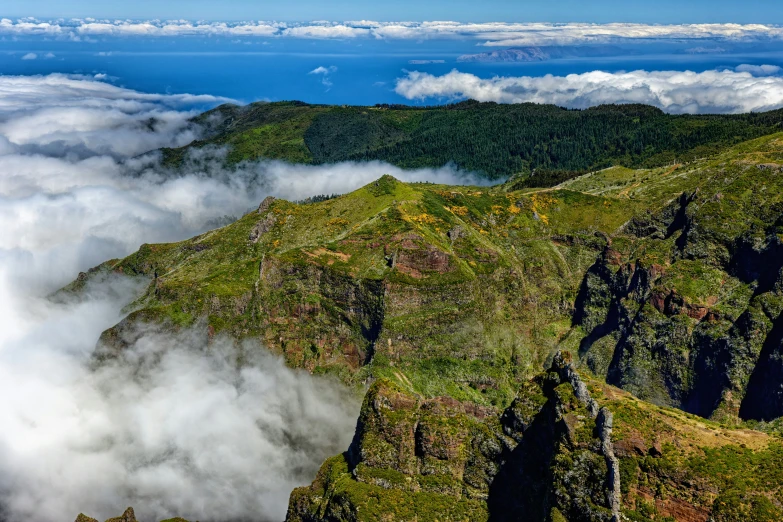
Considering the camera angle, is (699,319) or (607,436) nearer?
(607,436)

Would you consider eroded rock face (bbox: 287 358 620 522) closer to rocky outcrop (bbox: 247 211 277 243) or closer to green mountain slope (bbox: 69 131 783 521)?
green mountain slope (bbox: 69 131 783 521)

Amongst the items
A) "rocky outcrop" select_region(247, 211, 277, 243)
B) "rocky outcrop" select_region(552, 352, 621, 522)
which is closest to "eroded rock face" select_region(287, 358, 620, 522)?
"rocky outcrop" select_region(552, 352, 621, 522)

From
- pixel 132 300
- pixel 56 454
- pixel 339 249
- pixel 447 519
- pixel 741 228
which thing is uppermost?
pixel 741 228

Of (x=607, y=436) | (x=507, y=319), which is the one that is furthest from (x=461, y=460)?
(x=507, y=319)

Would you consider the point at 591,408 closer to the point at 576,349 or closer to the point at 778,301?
the point at 778,301

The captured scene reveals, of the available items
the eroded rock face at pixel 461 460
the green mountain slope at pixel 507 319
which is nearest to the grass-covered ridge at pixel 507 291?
the green mountain slope at pixel 507 319

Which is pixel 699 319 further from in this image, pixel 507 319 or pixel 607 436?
pixel 607 436

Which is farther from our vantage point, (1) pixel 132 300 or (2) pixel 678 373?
(1) pixel 132 300

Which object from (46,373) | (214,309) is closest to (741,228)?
(214,309)

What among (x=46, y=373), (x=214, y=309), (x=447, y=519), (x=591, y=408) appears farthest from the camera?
(x=46, y=373)
